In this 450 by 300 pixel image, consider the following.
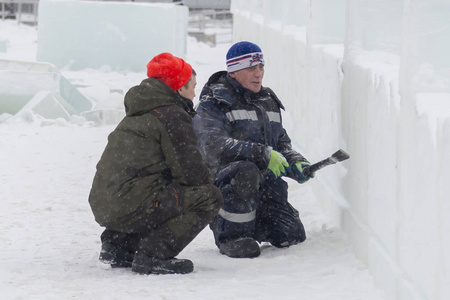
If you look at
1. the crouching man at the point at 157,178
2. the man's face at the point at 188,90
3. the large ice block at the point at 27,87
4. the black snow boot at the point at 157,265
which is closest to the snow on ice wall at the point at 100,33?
the large ice block at the point at 27,87

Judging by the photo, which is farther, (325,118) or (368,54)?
(325,118)

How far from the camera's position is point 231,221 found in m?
4.16

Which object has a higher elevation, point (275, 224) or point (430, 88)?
Result: point (430, 88)

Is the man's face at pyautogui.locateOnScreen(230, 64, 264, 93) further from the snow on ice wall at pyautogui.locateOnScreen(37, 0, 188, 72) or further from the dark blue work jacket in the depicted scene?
the snow on ice wall at pyautogui.locateOnScreen(37, 0, 188, 72)

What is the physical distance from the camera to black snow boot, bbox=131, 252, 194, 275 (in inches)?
142

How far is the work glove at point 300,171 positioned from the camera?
4070 mm

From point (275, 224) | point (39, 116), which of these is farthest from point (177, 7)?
point (275, 224)

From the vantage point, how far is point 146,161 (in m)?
3.58

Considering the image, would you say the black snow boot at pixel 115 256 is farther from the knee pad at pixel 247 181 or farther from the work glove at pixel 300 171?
the work glove at pixel 300 171

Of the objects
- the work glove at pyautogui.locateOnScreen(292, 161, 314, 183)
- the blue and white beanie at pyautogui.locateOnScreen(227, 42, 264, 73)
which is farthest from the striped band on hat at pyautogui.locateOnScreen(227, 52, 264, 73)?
the work glove at pyautogui.locateOnScreen(292, 161, 314, 183)

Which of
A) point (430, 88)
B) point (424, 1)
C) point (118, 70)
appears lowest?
point (118, 70)

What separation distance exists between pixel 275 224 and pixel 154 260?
93 cm

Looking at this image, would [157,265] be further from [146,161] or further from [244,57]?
[244,57]

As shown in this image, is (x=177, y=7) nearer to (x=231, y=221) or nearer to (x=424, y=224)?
(x=231, y=221)
